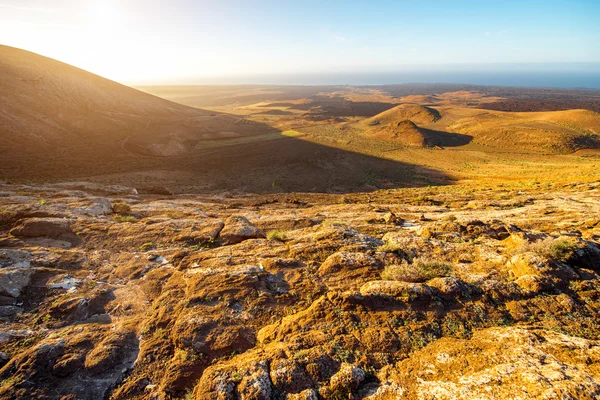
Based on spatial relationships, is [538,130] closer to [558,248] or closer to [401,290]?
[558,248]

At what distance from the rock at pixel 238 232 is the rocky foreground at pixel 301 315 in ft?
0.31

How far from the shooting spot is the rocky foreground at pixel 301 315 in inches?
159

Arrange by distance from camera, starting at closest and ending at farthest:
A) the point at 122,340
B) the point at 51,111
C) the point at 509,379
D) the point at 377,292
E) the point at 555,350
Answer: the point at 509,379, the point at 555,350, the point at 122,340, the point at 377,292, the point at 51,111

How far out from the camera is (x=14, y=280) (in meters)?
6.30

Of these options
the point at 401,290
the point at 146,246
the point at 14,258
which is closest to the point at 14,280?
the point at 14,258

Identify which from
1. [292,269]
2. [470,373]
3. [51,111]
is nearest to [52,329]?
[292,269]

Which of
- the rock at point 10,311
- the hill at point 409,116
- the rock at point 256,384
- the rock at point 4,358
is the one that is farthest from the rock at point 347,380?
the hill at point 409,116

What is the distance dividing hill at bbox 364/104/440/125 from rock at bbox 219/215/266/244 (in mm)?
67766

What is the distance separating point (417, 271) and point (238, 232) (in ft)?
18.7

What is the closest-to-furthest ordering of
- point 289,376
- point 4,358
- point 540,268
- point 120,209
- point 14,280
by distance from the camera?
point 289,376
point 4,358
point 540,268
point 14,280
point 120,209

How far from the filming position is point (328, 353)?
4.48 meters

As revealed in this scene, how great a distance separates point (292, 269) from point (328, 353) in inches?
106

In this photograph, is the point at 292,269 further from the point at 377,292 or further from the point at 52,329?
the point at 52,329

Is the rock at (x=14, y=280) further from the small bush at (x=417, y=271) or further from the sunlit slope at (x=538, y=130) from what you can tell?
the sunlit slope at (x=538, y=130)
